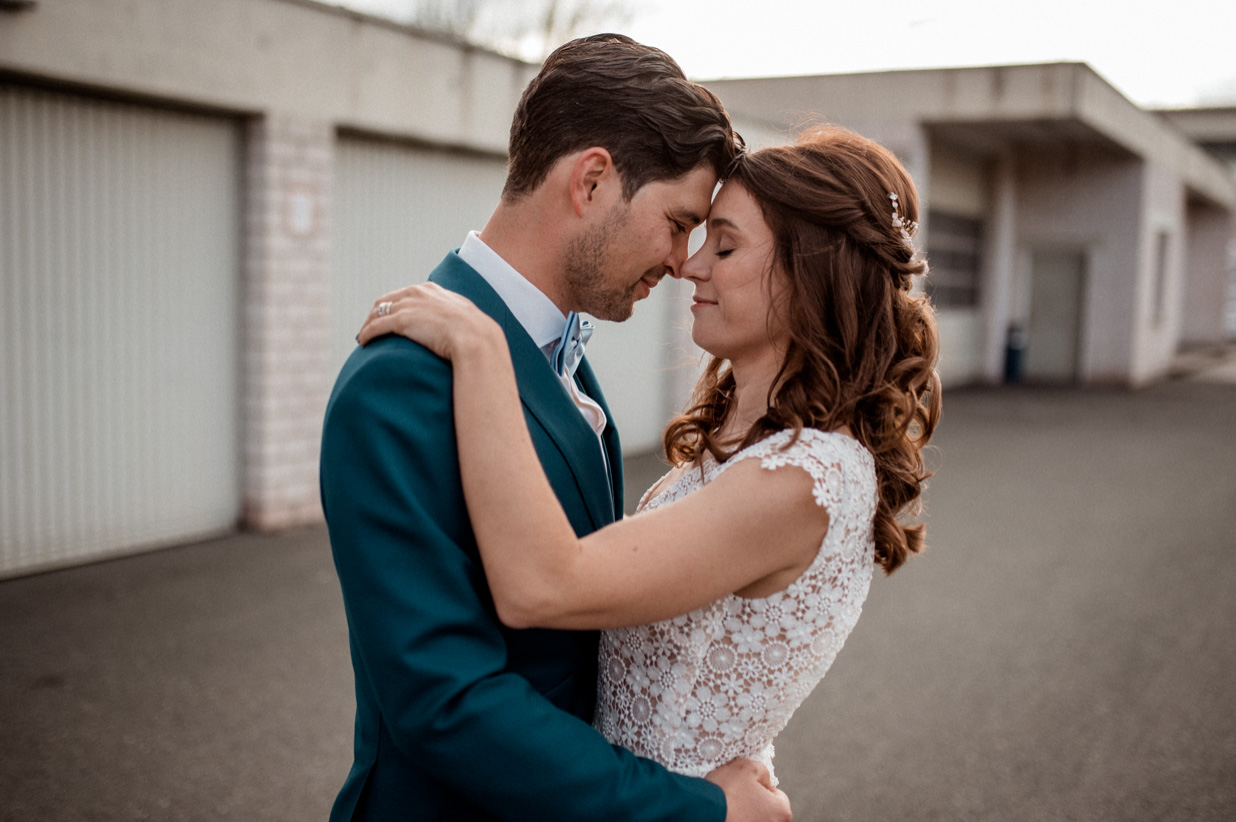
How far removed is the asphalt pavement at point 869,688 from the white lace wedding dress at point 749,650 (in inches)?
84.3

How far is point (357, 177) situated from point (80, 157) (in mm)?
2137

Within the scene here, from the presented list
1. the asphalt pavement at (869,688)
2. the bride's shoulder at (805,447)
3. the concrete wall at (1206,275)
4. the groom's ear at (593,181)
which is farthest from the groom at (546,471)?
the concrete wall at (1206,275)

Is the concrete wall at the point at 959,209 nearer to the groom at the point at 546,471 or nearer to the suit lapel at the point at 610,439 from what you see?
the suit lapel at the point at 610,439

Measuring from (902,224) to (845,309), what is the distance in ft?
0.70

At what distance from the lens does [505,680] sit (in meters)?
1.40

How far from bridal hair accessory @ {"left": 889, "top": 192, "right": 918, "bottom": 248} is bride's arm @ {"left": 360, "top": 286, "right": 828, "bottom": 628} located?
0.55 m

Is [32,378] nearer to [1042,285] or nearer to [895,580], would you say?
[895,580]

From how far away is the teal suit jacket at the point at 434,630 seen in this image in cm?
136

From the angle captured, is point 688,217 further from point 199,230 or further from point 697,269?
point 199,230

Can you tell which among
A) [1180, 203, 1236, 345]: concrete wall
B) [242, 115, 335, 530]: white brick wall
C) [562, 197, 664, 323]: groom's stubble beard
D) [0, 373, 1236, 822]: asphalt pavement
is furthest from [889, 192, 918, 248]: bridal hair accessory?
[1180, 203, 1236, 345]: concrete wall

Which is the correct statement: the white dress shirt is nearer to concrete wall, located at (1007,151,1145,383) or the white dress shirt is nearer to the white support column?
the white support column

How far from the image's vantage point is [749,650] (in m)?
1.73

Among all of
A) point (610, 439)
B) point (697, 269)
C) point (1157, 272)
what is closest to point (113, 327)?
point (610, 439)

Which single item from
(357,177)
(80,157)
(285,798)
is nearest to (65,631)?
(285,798)
